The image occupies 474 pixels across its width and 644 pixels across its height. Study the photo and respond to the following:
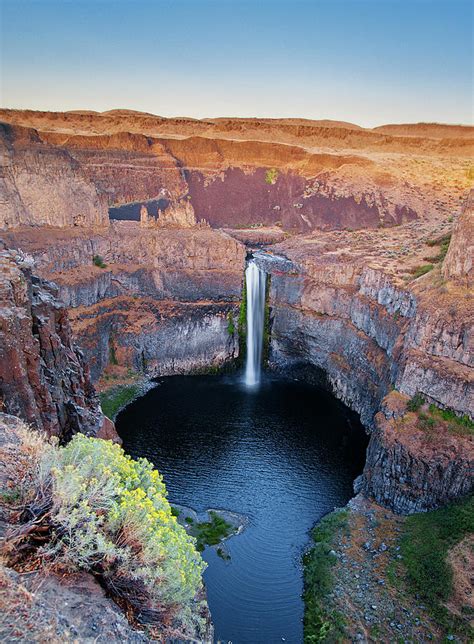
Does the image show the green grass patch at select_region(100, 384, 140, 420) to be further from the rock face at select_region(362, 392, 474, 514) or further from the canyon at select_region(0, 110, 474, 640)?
the rock face at select_region(362, 392, 474, 514)

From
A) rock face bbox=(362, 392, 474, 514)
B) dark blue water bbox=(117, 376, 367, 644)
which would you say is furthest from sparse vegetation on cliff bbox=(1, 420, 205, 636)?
rock face bbox=(362, 392, 474, 514)

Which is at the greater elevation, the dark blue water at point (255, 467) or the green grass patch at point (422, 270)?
Answer: the green grass patch at point (422, 270)

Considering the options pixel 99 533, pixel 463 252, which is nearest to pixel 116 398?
pixel 463 252

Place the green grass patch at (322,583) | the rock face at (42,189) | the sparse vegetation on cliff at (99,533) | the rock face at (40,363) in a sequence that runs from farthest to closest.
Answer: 1. the rock face at (42,189)
2. the green grass patch at (322,583)
3. the rock face at (40,363)
4. the sparse vegetation on cliff at (99,533)

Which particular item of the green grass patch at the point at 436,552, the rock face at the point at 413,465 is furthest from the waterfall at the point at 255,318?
the green grass patch at the point at 436,552

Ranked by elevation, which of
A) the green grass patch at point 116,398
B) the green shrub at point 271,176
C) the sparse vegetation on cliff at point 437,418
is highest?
the green shrub at point 271,176

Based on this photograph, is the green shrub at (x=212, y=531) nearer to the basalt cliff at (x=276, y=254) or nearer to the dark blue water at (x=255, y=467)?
the dark blue water at (x=255, y=467)
